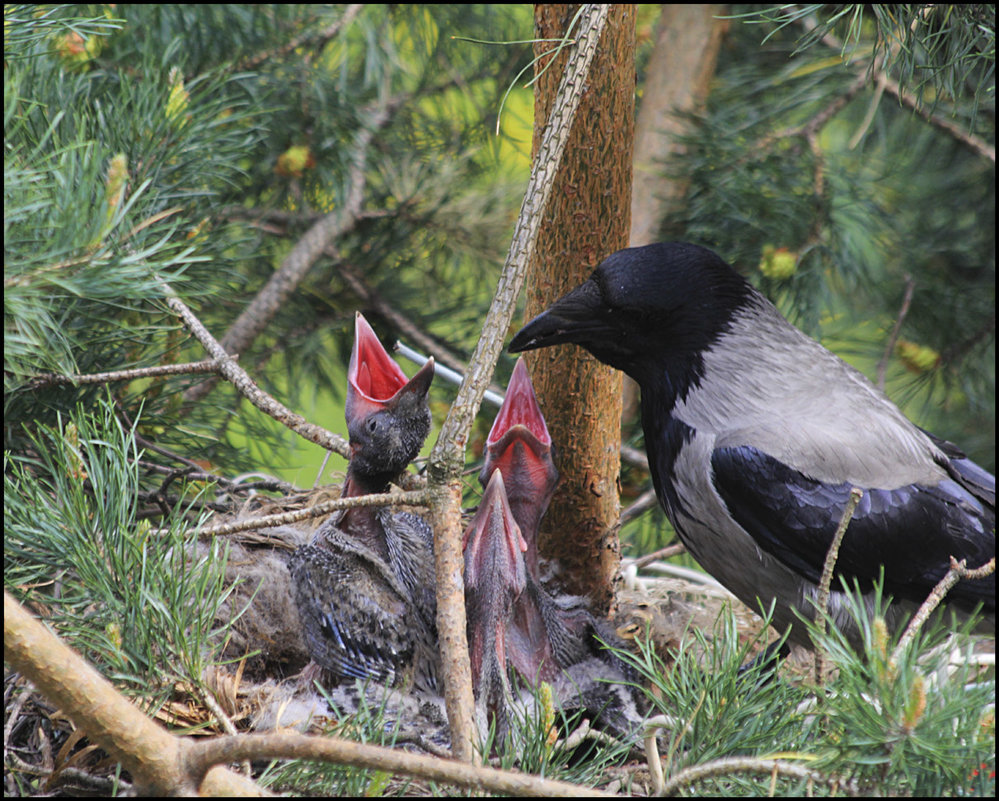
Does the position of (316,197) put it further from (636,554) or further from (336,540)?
(636,554)

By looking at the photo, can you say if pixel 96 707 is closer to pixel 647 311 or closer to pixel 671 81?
pixel 647 311

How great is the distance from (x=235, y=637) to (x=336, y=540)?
0.16 meters

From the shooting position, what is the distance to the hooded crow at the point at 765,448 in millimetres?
1185

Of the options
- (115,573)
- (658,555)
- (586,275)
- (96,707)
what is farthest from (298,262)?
(96,707)

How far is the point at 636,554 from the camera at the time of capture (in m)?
2.04

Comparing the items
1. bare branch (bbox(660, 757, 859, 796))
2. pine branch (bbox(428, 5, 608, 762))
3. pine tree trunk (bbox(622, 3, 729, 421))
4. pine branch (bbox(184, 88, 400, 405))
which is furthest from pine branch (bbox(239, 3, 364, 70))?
bare branch (bbox(660, 757, 859, 796))

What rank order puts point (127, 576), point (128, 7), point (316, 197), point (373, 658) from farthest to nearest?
point (316, 197), point (128, 7), point (373, 658), point (127, 576)

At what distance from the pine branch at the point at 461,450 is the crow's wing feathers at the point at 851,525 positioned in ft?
1.68

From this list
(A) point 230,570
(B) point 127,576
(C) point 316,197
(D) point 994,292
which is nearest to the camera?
(B) point 127,576

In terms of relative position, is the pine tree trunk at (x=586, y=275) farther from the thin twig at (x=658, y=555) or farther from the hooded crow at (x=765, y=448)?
the thin twig at (x=658, y=555)

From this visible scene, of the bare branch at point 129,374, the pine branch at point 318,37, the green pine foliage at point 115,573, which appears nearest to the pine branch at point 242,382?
the bare branch at point 129,374

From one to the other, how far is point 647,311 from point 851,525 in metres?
0.36

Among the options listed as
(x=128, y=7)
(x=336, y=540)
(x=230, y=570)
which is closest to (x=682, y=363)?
(x=336, y=540)

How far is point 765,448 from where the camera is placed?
1.21 m
